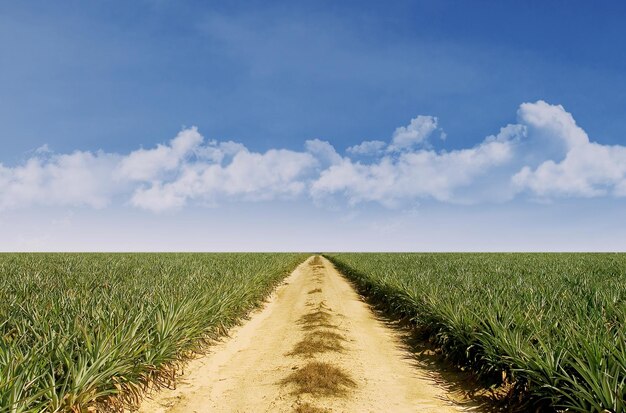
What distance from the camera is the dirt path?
5.53 m

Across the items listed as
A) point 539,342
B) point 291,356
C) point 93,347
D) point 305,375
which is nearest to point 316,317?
point 291,356

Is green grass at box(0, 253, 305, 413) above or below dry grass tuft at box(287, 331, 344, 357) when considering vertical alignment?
above

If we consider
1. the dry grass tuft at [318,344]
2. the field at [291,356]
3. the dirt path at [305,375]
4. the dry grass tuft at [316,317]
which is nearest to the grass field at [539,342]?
the field at [291,356]

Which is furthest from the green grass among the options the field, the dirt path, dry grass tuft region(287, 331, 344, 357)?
dry grass tuft region(287, 331, 344, 357)

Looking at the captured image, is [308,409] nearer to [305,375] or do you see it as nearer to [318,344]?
[305,375]

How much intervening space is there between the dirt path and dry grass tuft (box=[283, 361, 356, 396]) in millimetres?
14

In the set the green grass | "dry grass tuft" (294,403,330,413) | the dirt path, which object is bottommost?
the dirt path

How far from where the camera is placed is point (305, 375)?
6375 mm

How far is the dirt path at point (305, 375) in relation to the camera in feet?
18.1

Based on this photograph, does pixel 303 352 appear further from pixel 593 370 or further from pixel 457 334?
pixel 593 370

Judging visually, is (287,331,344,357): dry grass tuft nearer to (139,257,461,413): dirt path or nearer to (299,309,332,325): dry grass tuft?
(139,257,461,413): dirt path

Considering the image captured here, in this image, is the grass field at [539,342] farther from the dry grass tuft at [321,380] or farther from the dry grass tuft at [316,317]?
the dry grass tuft at [316,317]

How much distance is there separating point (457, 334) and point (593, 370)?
3076 millimetres

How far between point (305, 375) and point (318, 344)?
2.13m
